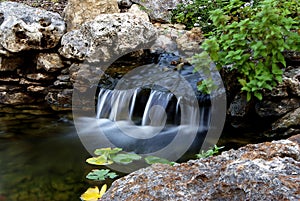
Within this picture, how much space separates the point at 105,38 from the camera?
5.64 m

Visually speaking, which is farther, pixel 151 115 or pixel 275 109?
pixel 151 115

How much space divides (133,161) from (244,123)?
1.75 m

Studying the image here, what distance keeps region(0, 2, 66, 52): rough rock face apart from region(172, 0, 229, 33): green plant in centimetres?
305

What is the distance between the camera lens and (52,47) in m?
5.93

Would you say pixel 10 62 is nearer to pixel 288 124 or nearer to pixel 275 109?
pixel 275 109

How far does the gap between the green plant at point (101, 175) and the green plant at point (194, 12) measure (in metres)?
4.83

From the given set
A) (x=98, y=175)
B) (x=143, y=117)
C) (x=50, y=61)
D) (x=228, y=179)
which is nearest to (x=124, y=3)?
(x=50, y=61)

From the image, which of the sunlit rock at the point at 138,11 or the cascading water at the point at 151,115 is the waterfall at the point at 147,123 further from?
the sunlit rock at the point at 138,11

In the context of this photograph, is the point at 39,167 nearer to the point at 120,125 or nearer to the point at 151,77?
the point at 120,125

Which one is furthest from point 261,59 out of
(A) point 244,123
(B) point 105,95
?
(B) point 105,95

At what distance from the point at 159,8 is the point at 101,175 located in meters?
5.92

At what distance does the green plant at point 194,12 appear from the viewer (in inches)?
280

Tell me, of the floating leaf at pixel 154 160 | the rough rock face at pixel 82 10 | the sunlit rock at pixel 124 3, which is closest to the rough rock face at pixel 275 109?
the floating leaf at pixel 154 160

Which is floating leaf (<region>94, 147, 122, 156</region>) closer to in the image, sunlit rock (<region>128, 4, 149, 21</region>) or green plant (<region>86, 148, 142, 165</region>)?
green plant (<region>86, 148, 142, 165</region>)
